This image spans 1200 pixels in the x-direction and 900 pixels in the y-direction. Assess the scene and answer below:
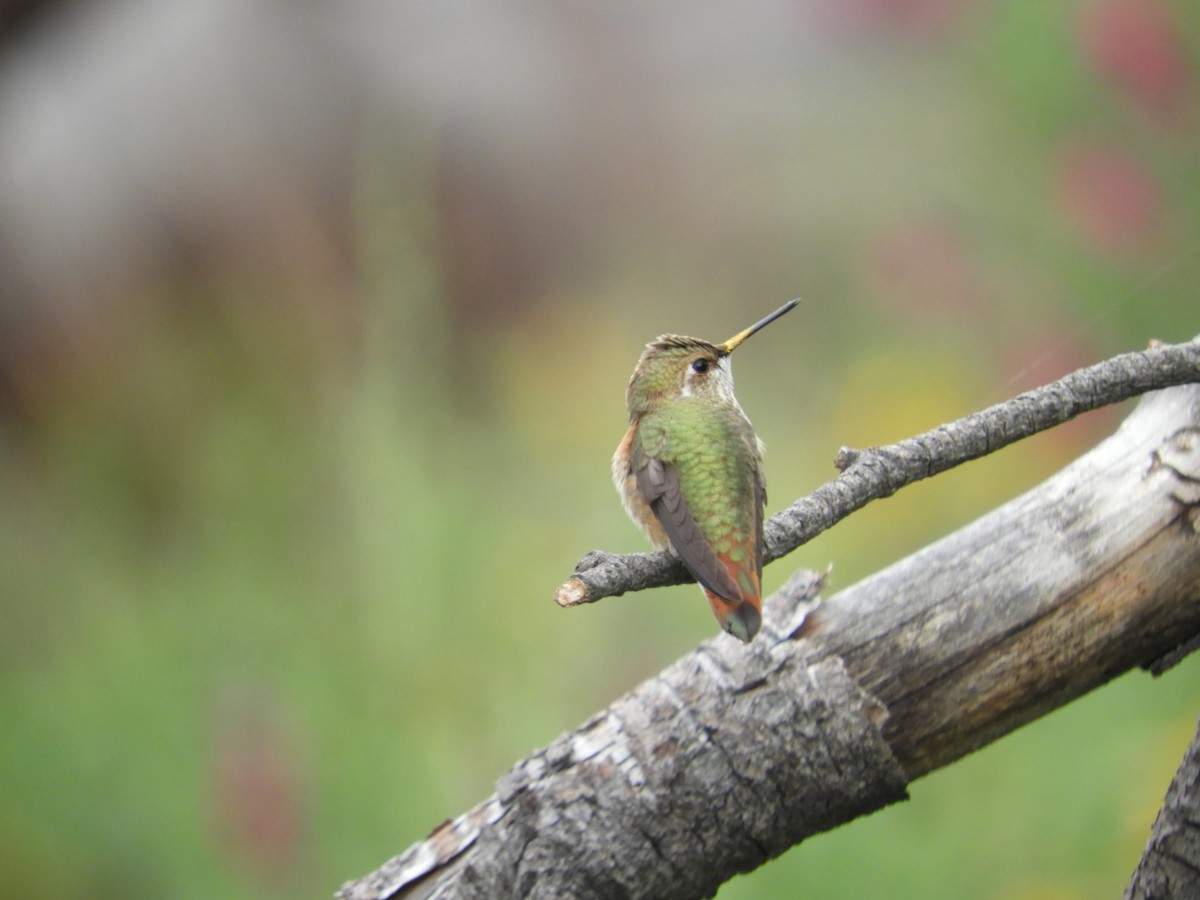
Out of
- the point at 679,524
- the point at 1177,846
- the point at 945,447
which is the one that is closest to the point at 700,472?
the point at 679,524

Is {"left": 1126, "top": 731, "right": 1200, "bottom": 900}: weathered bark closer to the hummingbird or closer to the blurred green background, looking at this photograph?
the hummingbird

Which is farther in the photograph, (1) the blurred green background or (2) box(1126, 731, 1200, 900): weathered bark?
(1) the blurred green background

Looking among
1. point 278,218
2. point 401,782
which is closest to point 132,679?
point 401,782

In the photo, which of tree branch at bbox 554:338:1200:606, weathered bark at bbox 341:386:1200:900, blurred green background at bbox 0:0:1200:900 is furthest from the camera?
blurred green background at bbox 0:0:1200:900

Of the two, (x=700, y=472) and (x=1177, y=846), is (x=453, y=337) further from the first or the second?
(x=1177, y=846)

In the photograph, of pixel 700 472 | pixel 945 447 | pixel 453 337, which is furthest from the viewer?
pixel 453 337

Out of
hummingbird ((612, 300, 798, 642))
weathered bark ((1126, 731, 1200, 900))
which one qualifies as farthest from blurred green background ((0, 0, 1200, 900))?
weathered bark ((1126, 731, 1200, 900))

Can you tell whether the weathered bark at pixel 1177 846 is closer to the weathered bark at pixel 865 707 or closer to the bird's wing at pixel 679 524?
the weathered bark at pixel 865 707
